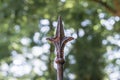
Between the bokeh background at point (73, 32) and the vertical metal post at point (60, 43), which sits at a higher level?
the bokeh background at point (73, 32)

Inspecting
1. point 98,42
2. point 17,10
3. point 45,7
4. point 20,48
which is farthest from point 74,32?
point 20,48

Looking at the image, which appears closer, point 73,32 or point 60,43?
point 60,43

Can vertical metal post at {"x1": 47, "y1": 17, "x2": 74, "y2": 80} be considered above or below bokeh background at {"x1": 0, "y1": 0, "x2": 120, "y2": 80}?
below

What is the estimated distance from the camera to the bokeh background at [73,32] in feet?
36.3

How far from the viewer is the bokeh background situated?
11055mm

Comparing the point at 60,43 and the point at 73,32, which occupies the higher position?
the point at 73,32

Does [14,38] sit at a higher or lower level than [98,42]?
higher

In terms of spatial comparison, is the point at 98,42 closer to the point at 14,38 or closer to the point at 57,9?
the point at 57,9

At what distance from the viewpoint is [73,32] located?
42.7ft

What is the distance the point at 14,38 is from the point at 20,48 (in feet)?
8.82

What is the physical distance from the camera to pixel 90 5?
38.9 feet

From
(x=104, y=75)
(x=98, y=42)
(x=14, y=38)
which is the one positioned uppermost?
(x=14, y=38)

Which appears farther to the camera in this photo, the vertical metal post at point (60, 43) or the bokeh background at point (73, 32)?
the bokeh background at point (73, 32)

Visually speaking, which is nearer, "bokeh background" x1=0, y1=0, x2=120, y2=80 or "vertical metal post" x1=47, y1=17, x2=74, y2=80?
"vertical metal post" x1=47, y1=17, x2=74, y2=80
